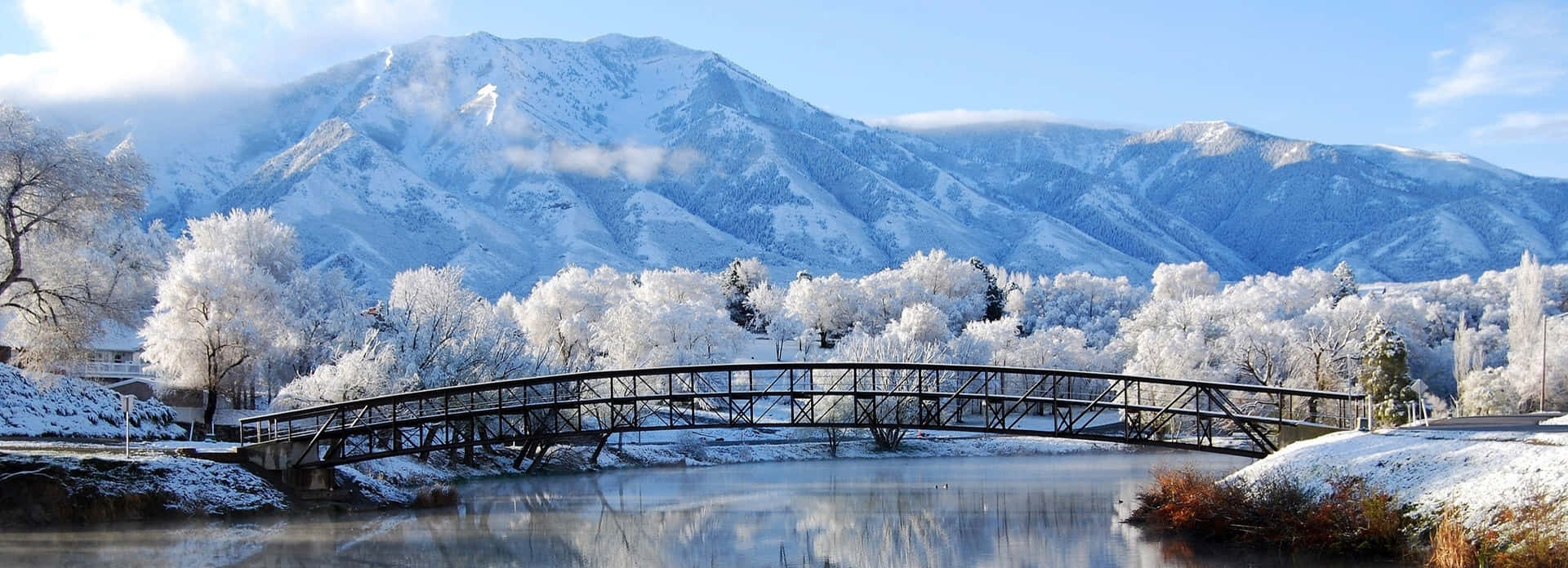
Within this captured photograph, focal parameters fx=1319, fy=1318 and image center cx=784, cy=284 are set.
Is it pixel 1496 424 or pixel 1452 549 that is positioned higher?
pixel 1496 424

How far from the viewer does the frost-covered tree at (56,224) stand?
158 feet

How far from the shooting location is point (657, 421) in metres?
87.3

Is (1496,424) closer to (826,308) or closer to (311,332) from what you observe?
(311,332)

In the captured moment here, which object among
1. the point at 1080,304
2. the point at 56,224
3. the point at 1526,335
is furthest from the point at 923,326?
the point at 56,224

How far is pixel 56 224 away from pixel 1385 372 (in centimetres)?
6885

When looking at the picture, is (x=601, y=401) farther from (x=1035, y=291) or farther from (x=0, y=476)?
(x=1035, y=291)

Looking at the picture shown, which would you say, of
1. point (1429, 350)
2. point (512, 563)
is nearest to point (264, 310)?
point (512, 563)

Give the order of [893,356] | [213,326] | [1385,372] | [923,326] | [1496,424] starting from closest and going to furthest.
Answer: [1496,424], [213,326], [1385,372], [893,356], [923,326]

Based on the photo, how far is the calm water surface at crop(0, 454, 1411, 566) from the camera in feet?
126

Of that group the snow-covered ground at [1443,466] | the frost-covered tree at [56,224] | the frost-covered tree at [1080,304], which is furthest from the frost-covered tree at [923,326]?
the frost-covered tree at [56,224]

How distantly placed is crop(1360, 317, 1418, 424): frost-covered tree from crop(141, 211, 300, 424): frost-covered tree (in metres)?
62.3

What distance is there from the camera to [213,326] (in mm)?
69750

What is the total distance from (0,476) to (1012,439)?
65292 mm

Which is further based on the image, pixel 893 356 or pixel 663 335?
pixel 663 335
